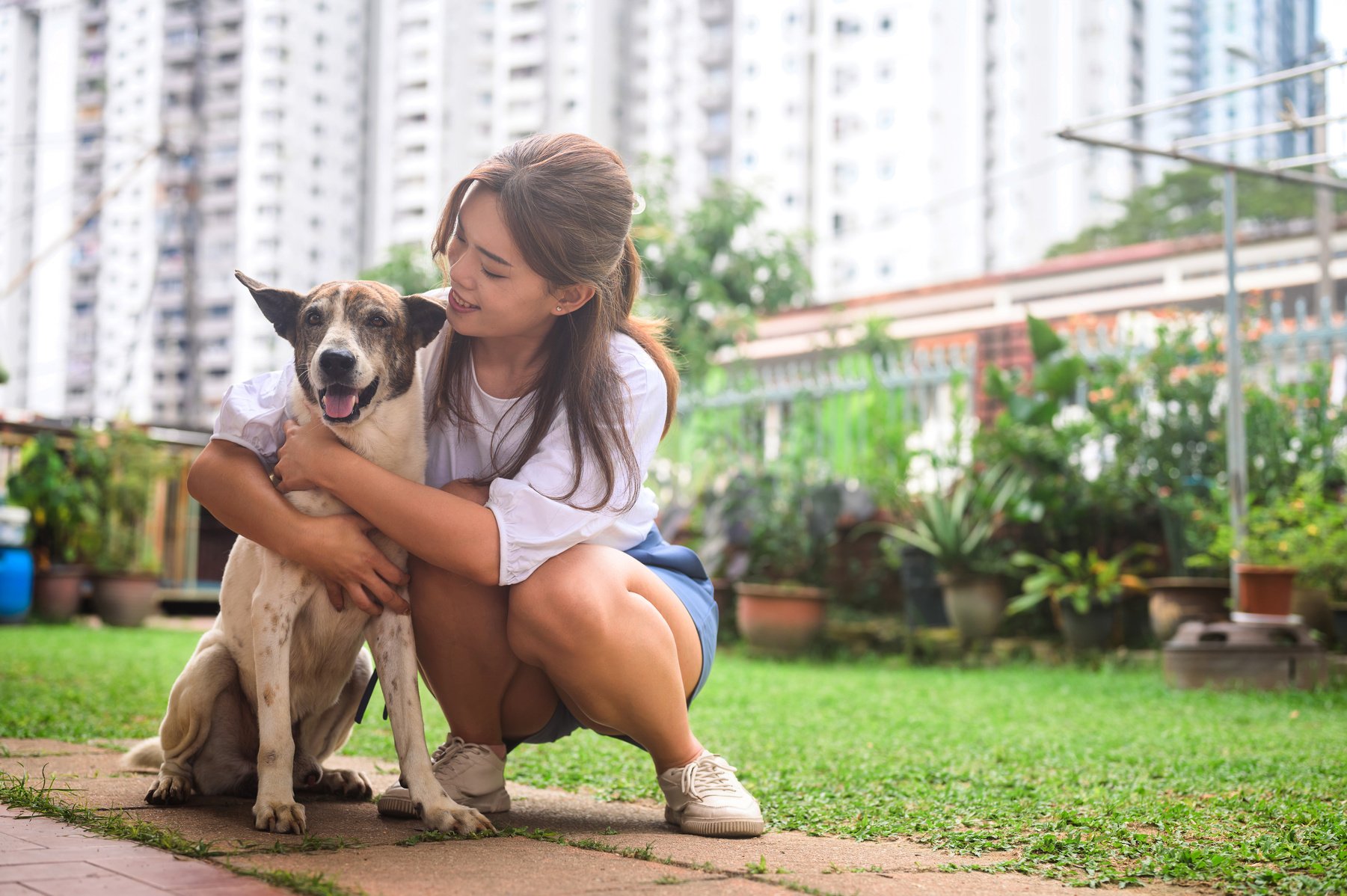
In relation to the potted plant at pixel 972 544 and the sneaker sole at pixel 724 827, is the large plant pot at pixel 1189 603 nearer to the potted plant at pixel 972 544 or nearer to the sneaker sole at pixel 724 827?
the potted plant at pixel 972 544

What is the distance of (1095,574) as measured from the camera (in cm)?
679

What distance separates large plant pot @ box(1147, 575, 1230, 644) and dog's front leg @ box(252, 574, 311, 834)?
5.09 m

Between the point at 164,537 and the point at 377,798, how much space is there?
33.8 ft

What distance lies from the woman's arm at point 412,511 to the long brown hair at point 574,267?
0.17 meters

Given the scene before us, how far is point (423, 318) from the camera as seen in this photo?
2.44 metres

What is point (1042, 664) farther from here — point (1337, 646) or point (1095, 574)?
point (1337, 646)

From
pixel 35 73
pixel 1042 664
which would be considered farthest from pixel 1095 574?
pixel 35 73

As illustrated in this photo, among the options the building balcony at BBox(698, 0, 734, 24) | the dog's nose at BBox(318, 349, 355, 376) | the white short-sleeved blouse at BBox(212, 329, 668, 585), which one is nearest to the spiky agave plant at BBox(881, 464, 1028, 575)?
the white short-sleeved blouse at BBox(212, 329, 668, 585)

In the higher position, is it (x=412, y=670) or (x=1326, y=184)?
(x=1326, y=184)

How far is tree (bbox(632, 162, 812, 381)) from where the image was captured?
1080cm

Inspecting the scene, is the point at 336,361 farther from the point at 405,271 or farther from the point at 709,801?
the point at 405,271

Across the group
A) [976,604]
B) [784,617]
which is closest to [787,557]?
[784,617]

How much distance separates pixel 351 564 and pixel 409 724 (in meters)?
0.32

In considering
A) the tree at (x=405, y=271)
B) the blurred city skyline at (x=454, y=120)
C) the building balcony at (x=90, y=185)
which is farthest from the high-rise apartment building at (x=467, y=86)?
the tree at (x=405, y=271)
